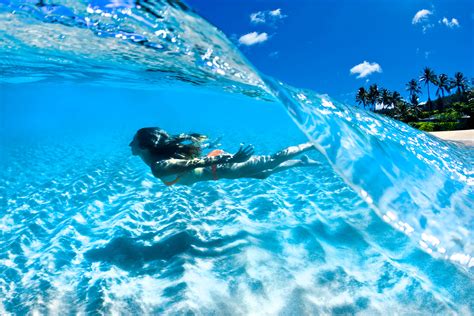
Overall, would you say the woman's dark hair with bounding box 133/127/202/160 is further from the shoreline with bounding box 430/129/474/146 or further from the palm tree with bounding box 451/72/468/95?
the palm tree with bounding box 451/72/468/95

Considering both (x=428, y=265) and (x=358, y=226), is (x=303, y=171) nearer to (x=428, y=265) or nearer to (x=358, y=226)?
(x=358, y=226)

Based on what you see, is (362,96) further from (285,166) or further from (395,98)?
(285,166)

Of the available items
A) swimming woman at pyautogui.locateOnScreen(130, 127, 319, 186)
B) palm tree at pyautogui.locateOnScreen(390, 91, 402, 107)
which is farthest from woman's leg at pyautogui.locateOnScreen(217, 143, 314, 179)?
palm tree at pyautogui.locateOnScreen(390, 91, 402, 107)

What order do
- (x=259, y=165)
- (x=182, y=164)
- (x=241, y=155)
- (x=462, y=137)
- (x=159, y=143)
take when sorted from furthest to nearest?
(x=462, y=137)
(x=259, y=165)
(x=159, y=143)
(x=182, y=164)
(x=241, y=155)

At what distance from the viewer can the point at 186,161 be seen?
4047 mm

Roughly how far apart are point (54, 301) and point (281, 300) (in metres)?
2.31

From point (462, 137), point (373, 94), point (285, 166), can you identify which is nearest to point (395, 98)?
point (373, 94)

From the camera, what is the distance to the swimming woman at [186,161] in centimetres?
405

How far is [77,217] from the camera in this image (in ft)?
18.4

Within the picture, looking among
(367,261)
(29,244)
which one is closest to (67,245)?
(29,244)

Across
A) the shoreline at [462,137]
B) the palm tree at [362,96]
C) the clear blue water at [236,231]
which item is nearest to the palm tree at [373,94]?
the palm tree at [362,96]

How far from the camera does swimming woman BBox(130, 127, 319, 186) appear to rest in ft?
13.3

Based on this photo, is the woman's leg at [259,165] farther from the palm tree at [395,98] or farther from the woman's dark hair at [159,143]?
the palm tree at [395,98]

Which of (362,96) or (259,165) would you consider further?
(362,96)
